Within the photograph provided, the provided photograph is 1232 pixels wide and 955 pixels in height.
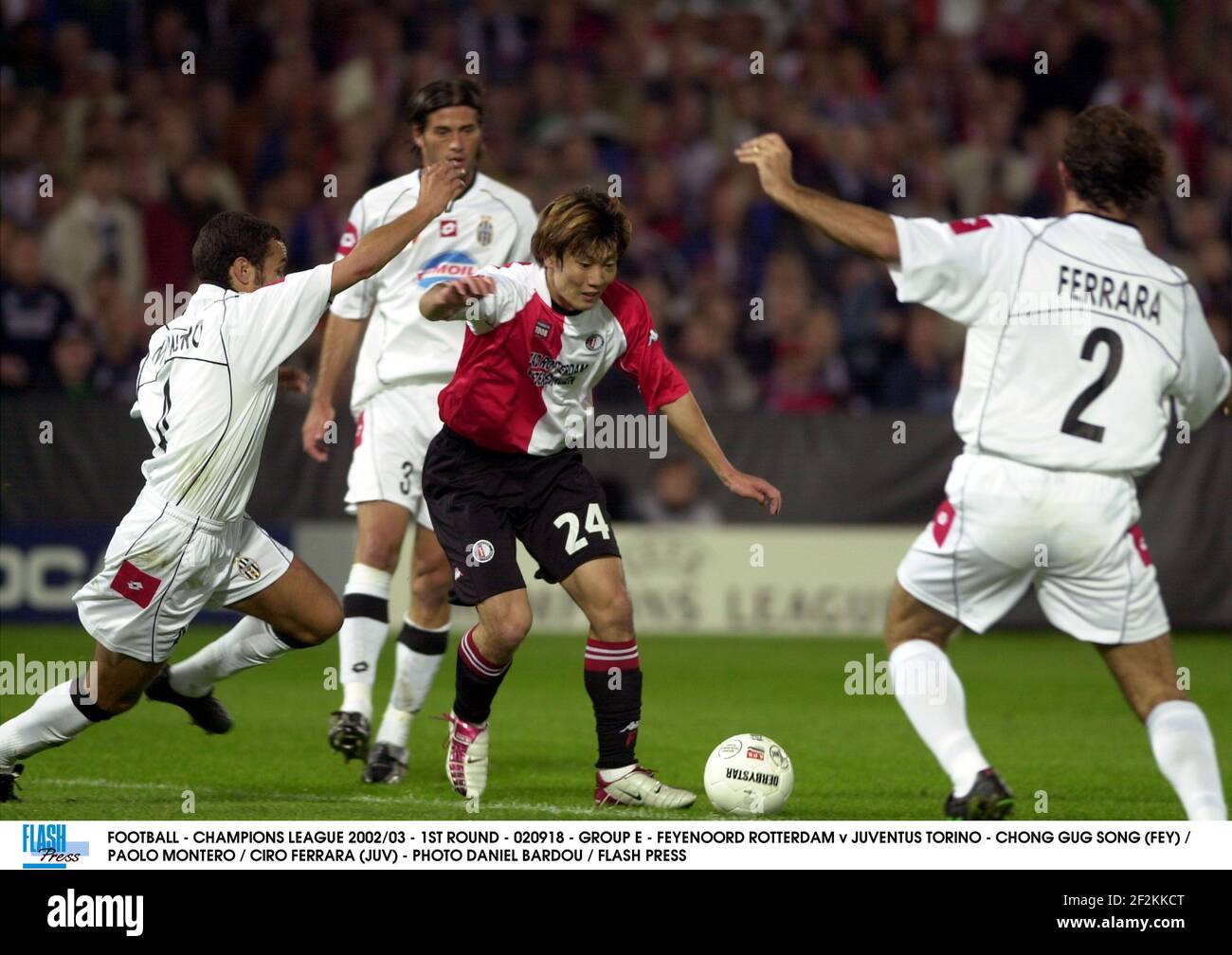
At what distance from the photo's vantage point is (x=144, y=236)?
14.3 m

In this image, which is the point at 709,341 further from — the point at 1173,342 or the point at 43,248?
the point at 1173,342

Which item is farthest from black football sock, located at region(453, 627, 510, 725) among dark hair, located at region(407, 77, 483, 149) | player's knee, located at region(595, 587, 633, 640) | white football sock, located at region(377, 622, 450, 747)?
dark hair, located at region(407, 77, 483, 149)

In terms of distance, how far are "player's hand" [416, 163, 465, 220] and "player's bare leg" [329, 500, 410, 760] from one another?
72.4 inches

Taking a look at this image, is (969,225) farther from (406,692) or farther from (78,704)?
(78,704)

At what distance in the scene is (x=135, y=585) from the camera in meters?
6.21

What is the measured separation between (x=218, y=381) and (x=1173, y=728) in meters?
3.28

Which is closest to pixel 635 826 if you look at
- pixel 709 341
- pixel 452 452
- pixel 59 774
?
pixel 452 452

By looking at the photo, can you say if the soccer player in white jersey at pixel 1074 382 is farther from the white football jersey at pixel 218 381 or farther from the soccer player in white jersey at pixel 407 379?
the soccer player in white jersey at pixel 407 379

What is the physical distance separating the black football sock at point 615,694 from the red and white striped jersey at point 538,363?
76cm

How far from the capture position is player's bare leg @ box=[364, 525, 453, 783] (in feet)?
24.2

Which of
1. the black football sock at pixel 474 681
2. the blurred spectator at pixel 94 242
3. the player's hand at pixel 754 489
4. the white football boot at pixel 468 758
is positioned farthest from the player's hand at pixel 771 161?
the blurred spectator at pixel 94 242

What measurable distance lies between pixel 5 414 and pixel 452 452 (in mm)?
7296

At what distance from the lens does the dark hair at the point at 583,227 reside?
6.18m
